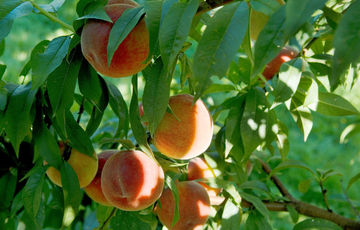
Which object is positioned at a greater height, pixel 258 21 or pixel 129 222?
pixel 258 21

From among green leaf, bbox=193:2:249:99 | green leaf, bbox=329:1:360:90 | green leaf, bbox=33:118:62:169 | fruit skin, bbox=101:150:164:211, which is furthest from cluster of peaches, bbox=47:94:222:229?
green leaf, bbox=329:1:360:90

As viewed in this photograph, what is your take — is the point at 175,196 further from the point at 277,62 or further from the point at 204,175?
the point at 277,62

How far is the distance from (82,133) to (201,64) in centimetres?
31

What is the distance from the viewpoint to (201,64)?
445 millimetres

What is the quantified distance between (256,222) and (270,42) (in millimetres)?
514

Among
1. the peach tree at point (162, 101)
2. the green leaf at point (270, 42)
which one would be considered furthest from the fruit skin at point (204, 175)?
the green leaf at point (270, 42)

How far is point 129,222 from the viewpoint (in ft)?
2.57

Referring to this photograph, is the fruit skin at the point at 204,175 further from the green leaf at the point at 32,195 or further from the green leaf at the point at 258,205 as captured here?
the green leaf at the point at 32,195

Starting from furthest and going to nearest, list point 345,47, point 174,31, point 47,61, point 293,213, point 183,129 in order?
1. point 293,213
2. point 183,129
3. point 47,61
4. point 174,31
5. point 345,47

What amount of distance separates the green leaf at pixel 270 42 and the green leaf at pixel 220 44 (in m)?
0.02

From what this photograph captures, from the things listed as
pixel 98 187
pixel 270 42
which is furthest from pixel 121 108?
pixel 270 42

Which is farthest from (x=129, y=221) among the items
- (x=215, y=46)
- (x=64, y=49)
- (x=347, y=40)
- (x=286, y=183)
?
(x=286, y=183)

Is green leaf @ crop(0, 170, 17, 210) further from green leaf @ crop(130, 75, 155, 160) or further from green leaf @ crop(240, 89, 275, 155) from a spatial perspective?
green leaf @ crop(240, 89, 275, 155)

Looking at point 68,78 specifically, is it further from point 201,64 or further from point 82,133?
point 201,64
